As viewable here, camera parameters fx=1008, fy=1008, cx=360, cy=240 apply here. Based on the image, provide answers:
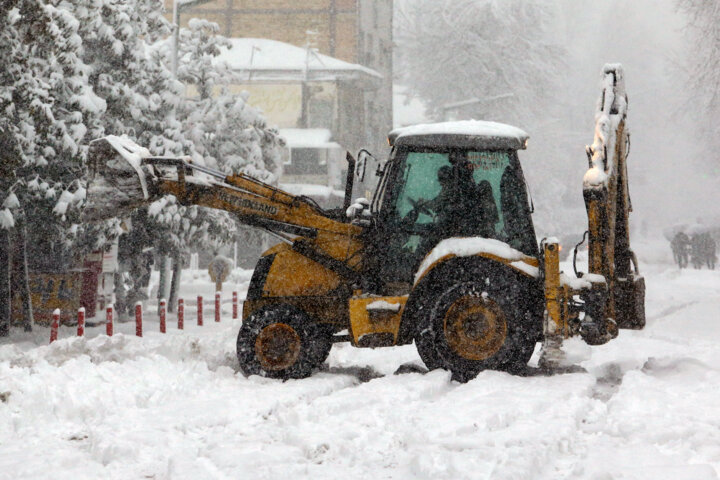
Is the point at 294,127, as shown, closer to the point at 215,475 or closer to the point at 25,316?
the point at 25,316

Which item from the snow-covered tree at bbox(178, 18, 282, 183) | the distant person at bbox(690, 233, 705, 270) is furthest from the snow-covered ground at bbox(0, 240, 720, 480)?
the distant person at bbox(690, 233, 705, 270)

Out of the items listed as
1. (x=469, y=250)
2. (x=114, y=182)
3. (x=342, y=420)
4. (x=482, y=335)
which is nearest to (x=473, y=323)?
(x=482, y=335)

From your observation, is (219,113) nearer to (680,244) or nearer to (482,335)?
(482,335)

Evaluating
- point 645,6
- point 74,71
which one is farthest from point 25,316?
point 645,6

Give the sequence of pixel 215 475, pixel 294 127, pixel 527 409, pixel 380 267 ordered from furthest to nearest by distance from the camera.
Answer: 1. pixel 294 127
2. pixel 380 267
3. pixel 527 409
4. pixel 215 475

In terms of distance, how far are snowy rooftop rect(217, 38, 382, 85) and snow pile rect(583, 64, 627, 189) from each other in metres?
37.3

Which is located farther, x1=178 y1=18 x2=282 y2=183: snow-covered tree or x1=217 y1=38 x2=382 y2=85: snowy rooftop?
x1=217 y1=38 x2=382 y2=85: snowy rooftop

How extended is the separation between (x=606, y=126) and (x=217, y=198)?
4.19m

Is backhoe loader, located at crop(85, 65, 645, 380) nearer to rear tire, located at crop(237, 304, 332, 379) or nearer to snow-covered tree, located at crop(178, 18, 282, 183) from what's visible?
rear tire, located at crop(237, 304, 332, 379)

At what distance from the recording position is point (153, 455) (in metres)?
6.41

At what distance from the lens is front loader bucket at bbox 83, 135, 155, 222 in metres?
10.3

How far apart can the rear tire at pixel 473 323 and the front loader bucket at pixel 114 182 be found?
314 centimetres

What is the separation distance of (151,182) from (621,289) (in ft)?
16.6

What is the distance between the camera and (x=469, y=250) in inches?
385
